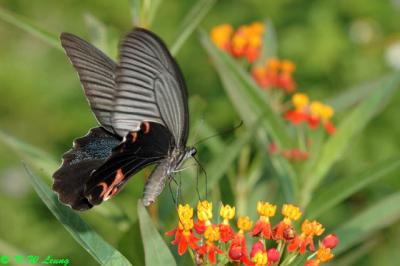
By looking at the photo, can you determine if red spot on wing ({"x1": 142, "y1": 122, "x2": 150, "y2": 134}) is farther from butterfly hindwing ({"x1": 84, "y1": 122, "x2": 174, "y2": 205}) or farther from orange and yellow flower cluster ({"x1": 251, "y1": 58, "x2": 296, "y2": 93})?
orange and yellow flower cluster ({"x1": 251, "y1": 58, "x2": 296, "y2": 93})

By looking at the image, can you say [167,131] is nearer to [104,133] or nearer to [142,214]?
[104,133]

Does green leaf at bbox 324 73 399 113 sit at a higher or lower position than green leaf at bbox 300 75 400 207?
higher

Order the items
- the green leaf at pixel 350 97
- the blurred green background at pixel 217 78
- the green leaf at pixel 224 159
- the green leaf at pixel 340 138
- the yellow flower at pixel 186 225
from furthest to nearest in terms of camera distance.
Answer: the blurred green background at pixel 217 78 < the green leaf at pixel 350 97 < the green leaf at pixel 340 138 < the green leaf at pixel 224 159 < the yellow flower at pixel 186 225

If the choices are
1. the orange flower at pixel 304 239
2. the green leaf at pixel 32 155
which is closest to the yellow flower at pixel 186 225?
the orange flower at pixel 304 239

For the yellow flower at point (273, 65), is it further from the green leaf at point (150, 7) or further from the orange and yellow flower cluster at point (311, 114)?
the green leaf at point (150, 7)

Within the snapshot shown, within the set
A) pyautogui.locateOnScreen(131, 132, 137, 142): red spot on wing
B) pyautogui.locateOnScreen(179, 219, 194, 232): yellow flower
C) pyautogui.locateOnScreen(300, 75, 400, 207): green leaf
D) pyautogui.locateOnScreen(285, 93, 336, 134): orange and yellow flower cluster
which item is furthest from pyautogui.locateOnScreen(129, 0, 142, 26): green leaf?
pyautogui.locateOnScreen(179, 219, 194, 232): yellow flower

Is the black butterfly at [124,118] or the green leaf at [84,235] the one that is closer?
the green leaf at [84,235]
